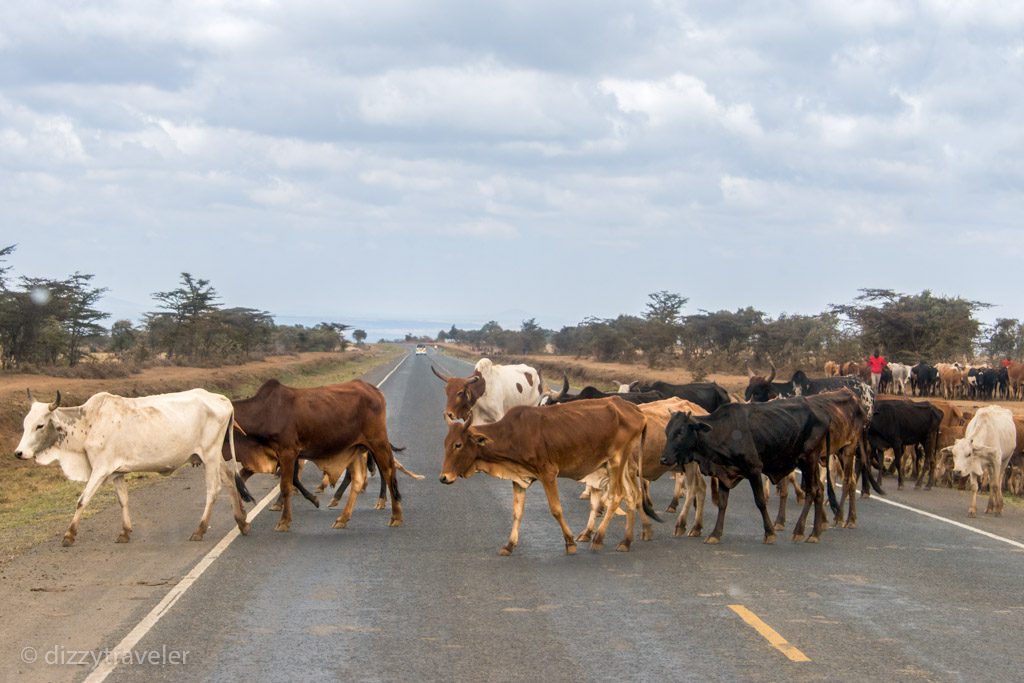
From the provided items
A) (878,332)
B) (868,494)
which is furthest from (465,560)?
(878,332)

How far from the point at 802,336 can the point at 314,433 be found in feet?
189

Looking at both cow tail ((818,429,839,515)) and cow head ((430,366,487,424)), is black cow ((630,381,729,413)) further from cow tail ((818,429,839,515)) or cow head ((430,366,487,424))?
cow tail ((818,429,839,515))

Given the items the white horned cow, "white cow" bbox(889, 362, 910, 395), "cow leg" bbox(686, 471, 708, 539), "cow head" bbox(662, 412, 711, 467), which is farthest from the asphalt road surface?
"white cow" bbox(889, 362, 910, 395)

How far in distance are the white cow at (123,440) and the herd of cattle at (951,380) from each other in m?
34.2

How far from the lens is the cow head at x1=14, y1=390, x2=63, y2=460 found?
11.8 meters

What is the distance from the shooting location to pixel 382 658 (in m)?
7.31

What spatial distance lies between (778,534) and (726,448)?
1267 mm

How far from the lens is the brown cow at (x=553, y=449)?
11.4 m

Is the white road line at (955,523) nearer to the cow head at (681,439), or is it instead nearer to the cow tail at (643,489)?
the cow head at (681,439)

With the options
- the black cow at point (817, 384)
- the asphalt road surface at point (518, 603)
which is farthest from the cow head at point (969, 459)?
the black cow at point (817, 384)

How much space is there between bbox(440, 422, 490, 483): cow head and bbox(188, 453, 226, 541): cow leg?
2.65 meters

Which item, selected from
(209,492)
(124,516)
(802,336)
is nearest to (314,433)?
(209,492)

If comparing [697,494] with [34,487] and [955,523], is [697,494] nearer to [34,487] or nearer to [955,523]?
[955,523]

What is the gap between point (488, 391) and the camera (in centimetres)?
1892
